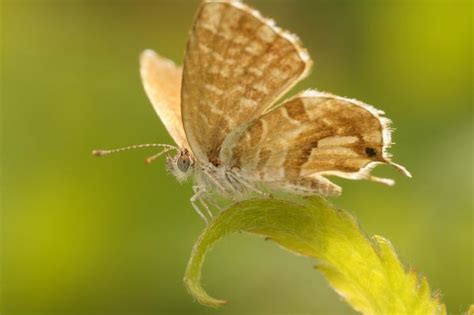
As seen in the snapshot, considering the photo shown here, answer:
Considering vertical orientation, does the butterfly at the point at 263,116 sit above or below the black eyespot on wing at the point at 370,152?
above

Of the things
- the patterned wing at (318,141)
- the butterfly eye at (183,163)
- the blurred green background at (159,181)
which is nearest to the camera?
the patterned wing at (318,141)

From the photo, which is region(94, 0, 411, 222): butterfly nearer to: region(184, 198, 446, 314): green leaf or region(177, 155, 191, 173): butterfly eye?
region(177, 155, 191, 173): butterfly eye

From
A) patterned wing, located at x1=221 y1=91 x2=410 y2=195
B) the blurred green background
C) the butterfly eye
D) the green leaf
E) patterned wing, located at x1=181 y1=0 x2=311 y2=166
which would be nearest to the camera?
the green leaf

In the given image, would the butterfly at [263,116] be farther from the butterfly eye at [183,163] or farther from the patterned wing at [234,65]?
the butterfly eye at [183,163]

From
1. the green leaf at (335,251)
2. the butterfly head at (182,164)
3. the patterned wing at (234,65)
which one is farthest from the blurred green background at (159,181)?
the green leaf at (335,251)

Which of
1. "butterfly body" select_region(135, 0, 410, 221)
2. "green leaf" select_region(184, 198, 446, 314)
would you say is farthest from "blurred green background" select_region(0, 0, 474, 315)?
"green leaf" select_region(184, 198, 446, 314)

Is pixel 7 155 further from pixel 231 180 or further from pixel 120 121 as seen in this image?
pixel 231 180

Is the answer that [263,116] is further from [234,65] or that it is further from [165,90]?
[165,90]
